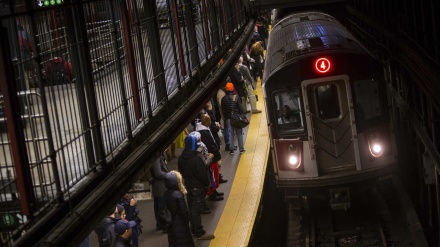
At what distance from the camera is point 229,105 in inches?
701

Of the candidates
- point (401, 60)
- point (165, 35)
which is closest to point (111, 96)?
point (165, 35)

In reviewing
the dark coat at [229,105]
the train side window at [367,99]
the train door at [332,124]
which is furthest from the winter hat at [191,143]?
the dark coat at [229,105]

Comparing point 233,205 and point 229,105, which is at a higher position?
point 229,105

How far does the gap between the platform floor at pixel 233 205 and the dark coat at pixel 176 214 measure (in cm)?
118

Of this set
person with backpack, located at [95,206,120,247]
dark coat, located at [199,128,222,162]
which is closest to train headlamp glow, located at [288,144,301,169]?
dark coat, located at [199,128,222,162]

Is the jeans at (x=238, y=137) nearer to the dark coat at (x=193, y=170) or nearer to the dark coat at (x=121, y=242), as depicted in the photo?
the dark coat at (x=193, y=170)

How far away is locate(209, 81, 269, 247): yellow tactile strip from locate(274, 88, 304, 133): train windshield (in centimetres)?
155

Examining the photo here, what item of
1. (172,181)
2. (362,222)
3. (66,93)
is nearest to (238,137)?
(362,222)

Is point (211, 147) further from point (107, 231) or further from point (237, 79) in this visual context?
point (237, 79)

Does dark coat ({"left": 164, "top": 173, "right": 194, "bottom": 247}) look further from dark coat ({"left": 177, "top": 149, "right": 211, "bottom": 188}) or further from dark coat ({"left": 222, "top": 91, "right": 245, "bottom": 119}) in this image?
dark coat ({"left": 222, "top": 91, "right": 245, "bottom": 119})

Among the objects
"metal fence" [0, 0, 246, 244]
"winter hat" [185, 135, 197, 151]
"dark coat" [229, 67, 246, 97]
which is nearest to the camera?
"metal fence" [0, 0, 246, 244]

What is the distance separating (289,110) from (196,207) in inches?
95.4

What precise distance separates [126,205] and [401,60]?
16.9 feet

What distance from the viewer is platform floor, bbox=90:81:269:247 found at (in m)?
13.3
